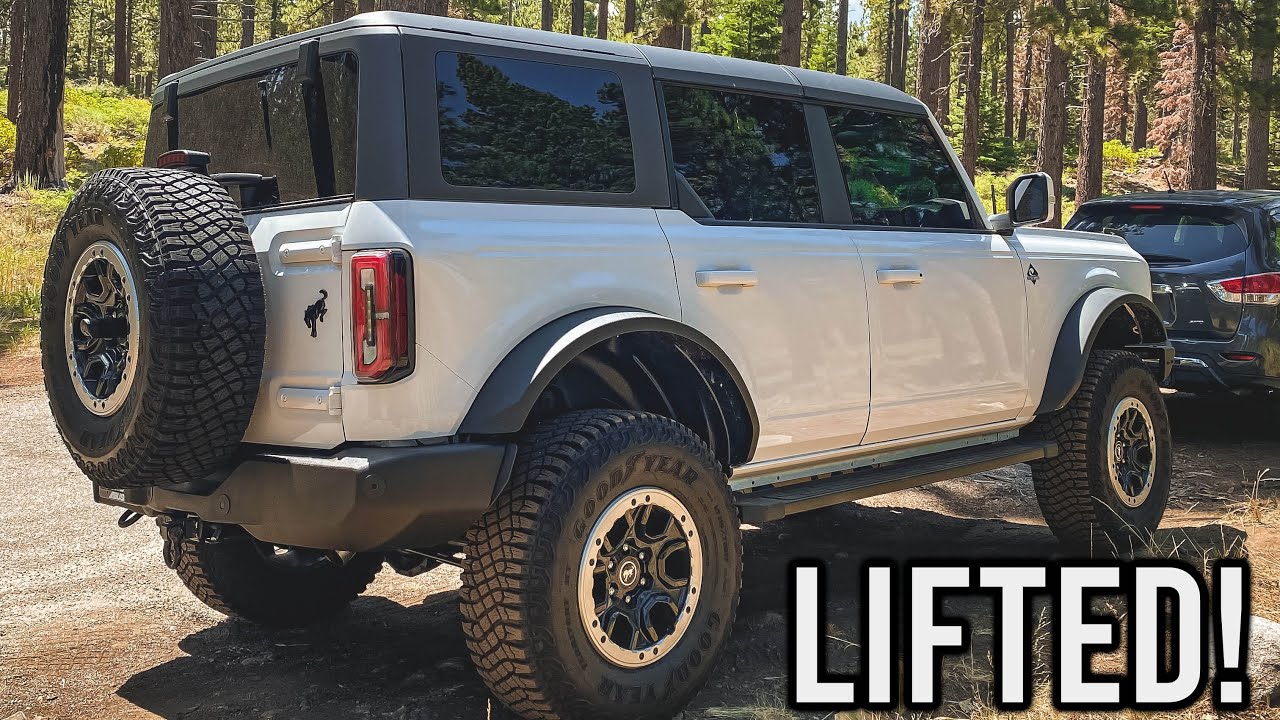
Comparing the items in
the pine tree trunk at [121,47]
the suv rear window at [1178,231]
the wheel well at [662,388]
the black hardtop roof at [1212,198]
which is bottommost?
the wheel well at [662,388]

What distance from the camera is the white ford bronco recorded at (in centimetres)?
334

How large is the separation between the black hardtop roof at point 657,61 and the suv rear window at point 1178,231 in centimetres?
415

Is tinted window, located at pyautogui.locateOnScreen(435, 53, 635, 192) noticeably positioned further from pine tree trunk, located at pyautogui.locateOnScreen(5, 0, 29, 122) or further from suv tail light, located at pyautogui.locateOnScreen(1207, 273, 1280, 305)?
pine tree trunk, located at pyautogui.locateOnScreen(5, 0, 29, 122)

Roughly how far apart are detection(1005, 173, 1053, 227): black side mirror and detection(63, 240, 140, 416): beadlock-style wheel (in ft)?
12.4

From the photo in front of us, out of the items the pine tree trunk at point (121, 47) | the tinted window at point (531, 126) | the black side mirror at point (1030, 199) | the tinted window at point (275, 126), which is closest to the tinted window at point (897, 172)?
the black side mirror at point (1030, 199)

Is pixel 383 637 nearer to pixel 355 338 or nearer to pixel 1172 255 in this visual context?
pixel 355 338

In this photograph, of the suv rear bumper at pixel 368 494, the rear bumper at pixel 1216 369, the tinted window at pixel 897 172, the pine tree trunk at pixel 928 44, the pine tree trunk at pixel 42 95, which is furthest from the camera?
the pine tree trunk at pixel 928 44

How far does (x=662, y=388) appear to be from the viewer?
413 centimetres

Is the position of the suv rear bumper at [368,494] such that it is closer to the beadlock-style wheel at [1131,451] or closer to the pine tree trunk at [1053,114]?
the beadlock-style wheel at [1131,451]

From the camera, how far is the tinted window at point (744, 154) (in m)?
4.34

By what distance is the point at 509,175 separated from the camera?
367cm

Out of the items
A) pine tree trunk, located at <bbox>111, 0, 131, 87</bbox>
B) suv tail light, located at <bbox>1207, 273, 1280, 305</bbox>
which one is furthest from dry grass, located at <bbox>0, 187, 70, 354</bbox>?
pine tree trunk, located at <bbox>111, 0, 131, 87</bbox>

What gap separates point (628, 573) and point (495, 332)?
2.80ft

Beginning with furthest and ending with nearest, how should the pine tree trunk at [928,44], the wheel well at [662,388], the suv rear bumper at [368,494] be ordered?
the pine tree trunk at [928,44], the wheel well at [662,388], the suv rear bumper at [368,494]
